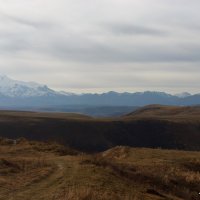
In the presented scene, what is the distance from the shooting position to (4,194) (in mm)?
19906

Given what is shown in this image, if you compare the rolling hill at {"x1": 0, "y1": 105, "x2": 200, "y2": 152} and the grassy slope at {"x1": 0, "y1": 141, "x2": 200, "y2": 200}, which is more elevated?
the grassy slope at {"x1": 0, "y1": 141, "x2": 200, "y2": 200}

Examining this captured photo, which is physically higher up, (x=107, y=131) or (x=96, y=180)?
(x=96, y=180)

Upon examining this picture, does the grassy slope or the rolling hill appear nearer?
the grassy slope

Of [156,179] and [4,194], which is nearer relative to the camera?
[4,194]

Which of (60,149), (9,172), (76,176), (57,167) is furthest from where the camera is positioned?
(60,149)

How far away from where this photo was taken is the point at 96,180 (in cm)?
2292

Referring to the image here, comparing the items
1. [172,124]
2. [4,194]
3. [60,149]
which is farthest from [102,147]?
[4,194]

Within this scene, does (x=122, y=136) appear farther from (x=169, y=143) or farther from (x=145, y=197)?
(x=145, y=197)

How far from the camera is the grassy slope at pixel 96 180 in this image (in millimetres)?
20094

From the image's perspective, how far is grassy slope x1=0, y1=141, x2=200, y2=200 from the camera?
65.9 feet

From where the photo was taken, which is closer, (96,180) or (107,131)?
(96,180)

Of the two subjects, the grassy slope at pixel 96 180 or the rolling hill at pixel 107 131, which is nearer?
the grassy slope at pixel 96 180

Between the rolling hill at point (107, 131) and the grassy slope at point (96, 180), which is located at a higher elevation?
the grassy slope at point (96, 180)

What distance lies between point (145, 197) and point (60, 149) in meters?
21.8
